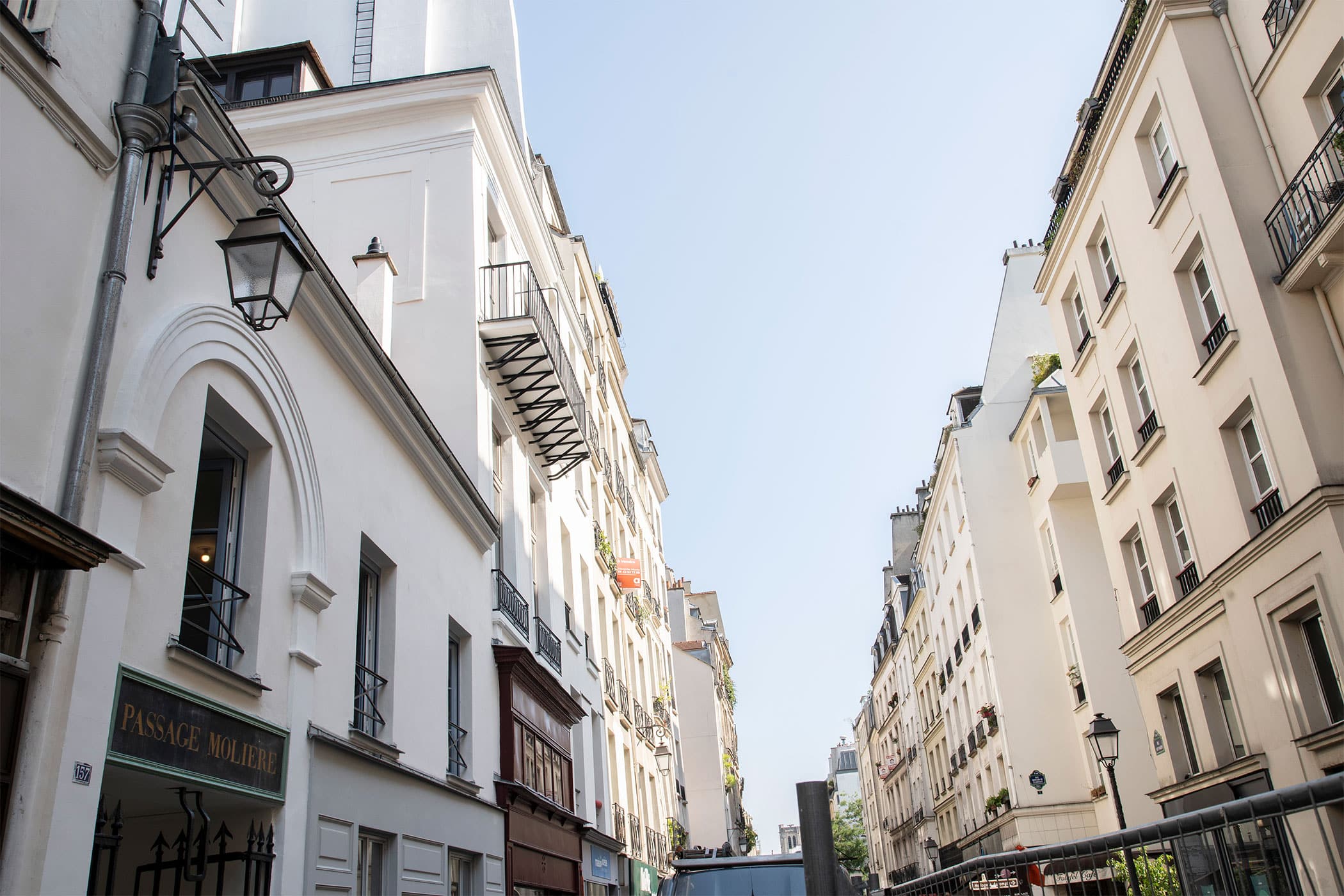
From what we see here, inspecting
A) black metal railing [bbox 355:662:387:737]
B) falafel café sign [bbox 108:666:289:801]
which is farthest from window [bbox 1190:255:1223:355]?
falafel café sign [bbox 108:666:289:801]

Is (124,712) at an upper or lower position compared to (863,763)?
lower

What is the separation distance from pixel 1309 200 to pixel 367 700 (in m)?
13.2

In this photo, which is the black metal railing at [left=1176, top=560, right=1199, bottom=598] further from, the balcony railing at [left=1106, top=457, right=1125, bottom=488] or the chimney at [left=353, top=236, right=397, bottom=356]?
the chimney at [left=353, top=236, right=397, bottom=356]

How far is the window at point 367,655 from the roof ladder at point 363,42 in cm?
1165

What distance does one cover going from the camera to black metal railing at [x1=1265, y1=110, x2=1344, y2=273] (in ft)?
42.2

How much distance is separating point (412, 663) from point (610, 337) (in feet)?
69.6

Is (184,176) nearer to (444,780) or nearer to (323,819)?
(323,819)

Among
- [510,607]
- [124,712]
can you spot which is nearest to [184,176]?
[124,712]

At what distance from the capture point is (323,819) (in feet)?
28.2

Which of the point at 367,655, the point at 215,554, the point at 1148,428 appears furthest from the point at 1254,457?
the point at 215,554

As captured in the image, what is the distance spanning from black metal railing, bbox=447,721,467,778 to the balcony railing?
1319cm

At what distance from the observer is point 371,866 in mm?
9773

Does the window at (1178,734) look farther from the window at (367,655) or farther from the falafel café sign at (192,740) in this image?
the falafel café sign at (192,740)

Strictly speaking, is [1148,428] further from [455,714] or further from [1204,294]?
[455,714]
